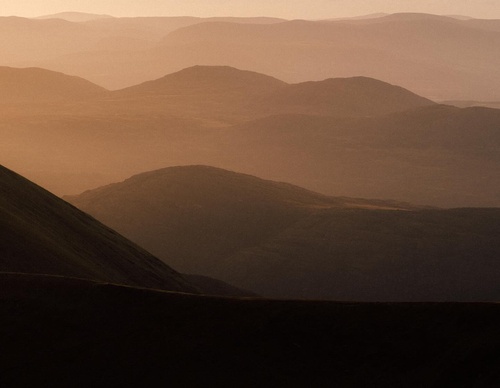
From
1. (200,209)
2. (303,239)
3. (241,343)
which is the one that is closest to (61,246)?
(241,343)

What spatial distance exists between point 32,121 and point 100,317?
16458 centimetres

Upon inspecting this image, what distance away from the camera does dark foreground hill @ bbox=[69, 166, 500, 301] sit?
70.2 meters

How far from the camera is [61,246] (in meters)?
33.6

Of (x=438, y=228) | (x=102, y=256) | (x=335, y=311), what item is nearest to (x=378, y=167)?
(x=438, y=228)

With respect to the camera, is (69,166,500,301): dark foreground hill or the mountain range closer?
(69,166,500,301): dark foreground hill

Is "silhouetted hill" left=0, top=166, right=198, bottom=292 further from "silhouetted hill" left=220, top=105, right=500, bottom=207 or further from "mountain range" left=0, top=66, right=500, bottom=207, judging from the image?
"silhouetted hill" left=220, top=105, right=500, bottom=207

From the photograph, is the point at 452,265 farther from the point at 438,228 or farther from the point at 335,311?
the point at 335,311

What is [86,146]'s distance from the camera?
16188 cm

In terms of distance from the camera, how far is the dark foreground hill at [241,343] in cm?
1555

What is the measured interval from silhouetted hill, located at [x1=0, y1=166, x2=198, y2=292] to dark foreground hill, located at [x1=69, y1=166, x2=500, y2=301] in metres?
25.0

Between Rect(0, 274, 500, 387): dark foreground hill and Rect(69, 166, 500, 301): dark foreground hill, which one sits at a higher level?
Rect(69, 166, 500, 301): dark foreground hill

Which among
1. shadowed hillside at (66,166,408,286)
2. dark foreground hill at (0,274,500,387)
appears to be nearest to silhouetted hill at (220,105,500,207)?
shadowed hillside at (66,166,408,286)

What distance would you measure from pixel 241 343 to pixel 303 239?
62.2 m

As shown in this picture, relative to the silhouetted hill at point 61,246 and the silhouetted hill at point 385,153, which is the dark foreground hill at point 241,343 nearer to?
the silhouetted hill at point 61,246
